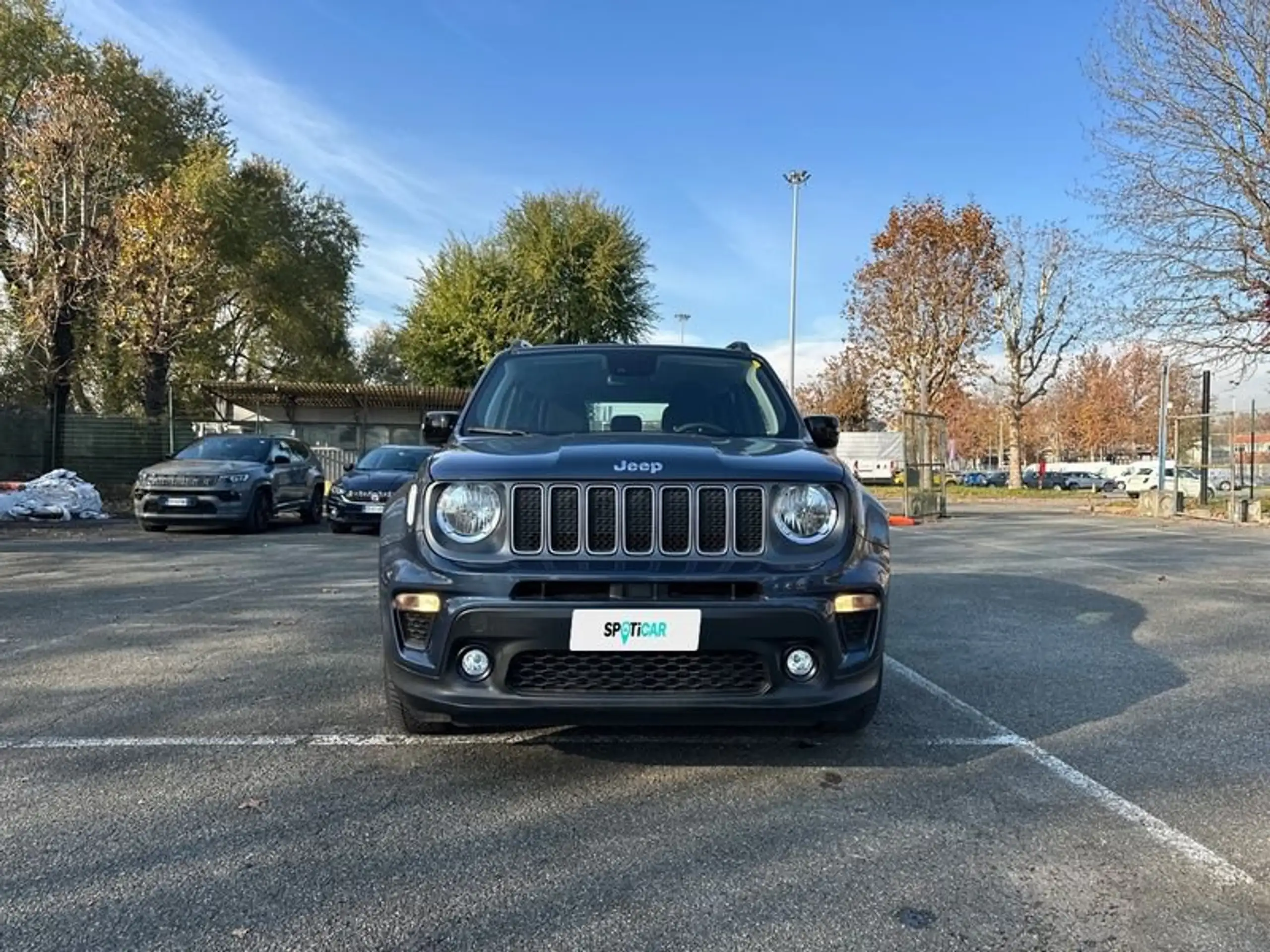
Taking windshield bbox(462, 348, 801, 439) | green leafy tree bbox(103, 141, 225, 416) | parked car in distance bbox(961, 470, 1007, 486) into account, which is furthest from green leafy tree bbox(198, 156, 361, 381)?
parked car in distance bbox(961, 470, 1007, 486)

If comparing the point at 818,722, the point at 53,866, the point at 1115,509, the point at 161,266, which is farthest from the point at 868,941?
the point at 1115,509

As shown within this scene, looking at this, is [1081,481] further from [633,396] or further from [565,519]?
[565,519]

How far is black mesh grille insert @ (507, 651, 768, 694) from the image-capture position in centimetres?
316

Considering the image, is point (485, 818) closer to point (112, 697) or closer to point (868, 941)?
point (868, 941)

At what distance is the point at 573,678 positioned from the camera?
3.18 metres

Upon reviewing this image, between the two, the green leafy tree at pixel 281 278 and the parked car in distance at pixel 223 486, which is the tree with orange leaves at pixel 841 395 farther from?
the parked car in distance at pixel 223 486

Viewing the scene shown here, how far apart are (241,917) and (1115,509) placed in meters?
24.6

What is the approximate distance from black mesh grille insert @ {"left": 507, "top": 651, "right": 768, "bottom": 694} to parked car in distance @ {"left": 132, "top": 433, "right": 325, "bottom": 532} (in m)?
11.1

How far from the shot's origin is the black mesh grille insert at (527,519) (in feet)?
10.6

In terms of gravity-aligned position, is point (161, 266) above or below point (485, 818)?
above

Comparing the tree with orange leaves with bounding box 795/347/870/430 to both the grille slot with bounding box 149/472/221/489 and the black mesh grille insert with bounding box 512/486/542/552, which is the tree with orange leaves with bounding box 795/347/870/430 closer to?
the grille slot with bounding box 149/472/221/489

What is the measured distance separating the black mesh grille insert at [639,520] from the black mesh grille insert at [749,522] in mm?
297

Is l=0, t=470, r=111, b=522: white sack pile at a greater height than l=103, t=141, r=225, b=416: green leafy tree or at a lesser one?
lesser

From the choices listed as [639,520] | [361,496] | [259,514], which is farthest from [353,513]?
[639,520]
